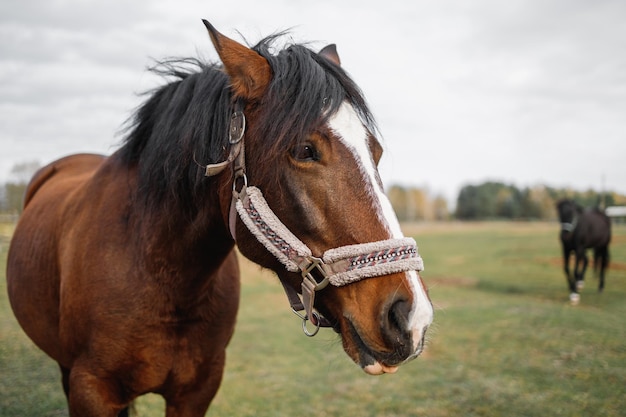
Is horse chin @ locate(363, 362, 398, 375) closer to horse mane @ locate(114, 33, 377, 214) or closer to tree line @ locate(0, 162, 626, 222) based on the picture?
horse mane @ locate(114, 33, 377, 214)

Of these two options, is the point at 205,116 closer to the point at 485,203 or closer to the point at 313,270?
the point at 313,270

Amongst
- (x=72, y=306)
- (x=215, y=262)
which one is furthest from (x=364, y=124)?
(x=72, y=306)

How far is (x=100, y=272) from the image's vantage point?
2.34 m

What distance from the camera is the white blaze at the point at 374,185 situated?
4.80 feet

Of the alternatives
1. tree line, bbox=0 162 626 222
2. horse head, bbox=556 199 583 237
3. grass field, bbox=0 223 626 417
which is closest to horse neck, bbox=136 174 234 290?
grass field, bbox=0 223 626 417

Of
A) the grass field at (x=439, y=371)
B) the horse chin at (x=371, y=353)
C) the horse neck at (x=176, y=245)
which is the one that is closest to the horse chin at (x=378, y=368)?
the horse chin at (x=371, y=353)

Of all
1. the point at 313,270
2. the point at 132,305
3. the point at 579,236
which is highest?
the point at 313,270

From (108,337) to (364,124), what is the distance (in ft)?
5.45

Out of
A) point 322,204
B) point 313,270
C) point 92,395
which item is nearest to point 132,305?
point 92,395

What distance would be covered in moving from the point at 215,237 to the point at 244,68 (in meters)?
0.85

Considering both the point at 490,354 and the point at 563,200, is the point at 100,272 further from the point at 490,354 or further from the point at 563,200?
the point at 563,200

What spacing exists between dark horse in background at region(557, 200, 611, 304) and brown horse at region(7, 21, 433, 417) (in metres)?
13.8

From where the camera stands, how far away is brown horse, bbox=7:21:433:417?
1.61 metres

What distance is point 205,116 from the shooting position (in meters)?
2.04
